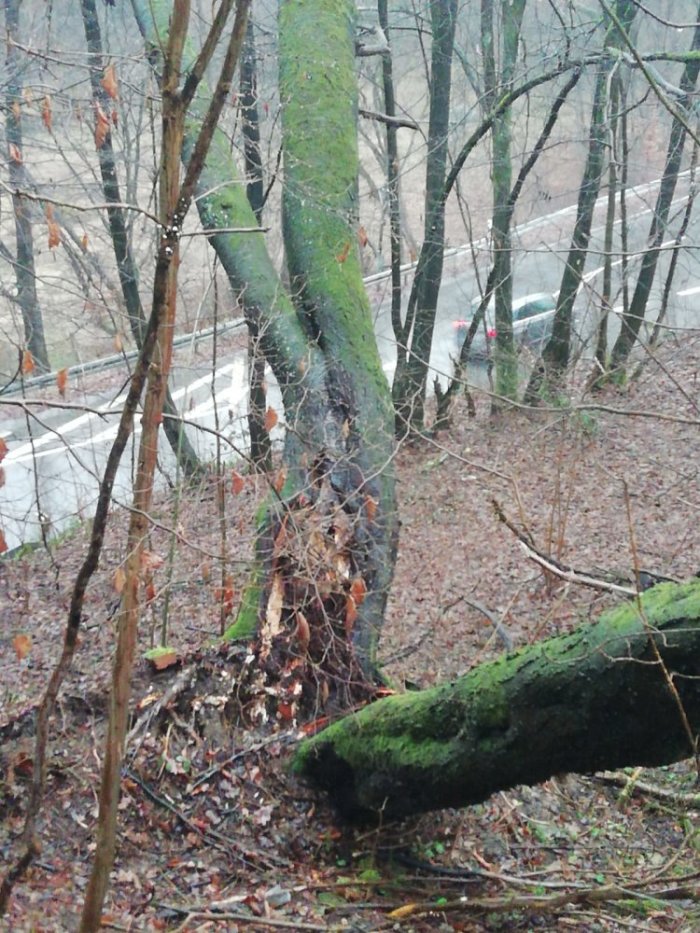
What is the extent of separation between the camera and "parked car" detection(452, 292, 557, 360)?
1481 centimetres

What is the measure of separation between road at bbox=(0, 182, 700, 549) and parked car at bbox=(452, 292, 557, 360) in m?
0.49

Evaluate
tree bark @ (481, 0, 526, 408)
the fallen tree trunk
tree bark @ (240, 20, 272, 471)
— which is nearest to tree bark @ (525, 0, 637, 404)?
tree bark @ (481, 0, 526, 408)

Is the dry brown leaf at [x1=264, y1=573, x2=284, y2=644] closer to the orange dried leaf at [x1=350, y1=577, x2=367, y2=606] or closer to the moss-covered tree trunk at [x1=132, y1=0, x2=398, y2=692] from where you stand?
the moss-covered tree trunk at [x1=132, y1=0, x2=398, y2=692]

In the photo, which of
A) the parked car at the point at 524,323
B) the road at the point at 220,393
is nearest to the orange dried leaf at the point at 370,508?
the road at the point at 220,393

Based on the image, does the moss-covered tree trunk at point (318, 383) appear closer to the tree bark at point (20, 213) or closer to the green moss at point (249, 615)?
the green moss at point (249, 615)

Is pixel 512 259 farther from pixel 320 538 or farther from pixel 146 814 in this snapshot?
pixel 146 814

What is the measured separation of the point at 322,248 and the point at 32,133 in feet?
36.9

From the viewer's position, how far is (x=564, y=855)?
5172mm

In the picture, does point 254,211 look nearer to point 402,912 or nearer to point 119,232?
point 119,232

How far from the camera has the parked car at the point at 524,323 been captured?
14.8 m

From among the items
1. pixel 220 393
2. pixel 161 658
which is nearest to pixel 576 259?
pixel 220 393

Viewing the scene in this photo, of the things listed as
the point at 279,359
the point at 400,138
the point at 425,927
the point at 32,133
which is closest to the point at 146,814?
the point at 425,927

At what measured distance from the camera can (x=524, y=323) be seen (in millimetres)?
16062

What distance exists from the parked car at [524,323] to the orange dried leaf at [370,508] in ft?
30.2
